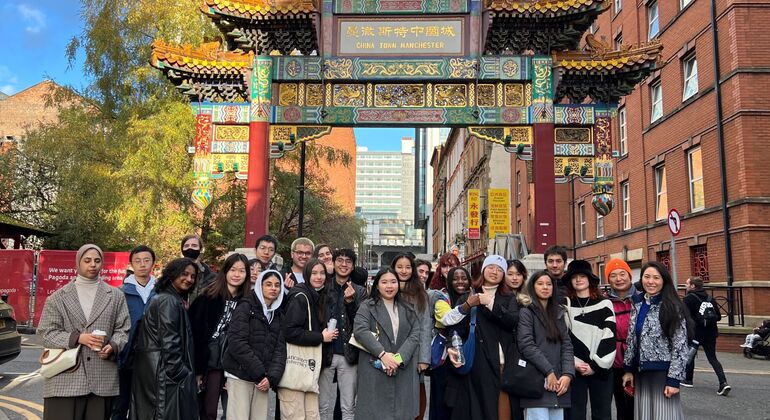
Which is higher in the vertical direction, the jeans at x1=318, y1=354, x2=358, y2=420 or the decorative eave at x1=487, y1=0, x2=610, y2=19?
the decorative eave at x1=487, y1=0, x2=610, y2=19

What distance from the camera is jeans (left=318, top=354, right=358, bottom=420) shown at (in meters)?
5.35

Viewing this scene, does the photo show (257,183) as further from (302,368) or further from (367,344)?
(367,344)

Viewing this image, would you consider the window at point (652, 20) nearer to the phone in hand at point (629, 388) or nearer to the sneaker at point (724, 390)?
the sneaker at point (724, 390)

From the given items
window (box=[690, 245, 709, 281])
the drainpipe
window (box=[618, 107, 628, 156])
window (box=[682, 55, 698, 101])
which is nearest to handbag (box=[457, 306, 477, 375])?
the drainpipe

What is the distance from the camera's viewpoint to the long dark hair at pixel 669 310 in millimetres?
4820

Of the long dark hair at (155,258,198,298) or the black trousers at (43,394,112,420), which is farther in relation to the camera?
the long dark hair at (155,258,198,298)

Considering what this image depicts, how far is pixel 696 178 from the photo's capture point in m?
17.1

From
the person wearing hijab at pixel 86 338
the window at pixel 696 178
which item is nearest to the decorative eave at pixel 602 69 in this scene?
the window at pixel 696 178

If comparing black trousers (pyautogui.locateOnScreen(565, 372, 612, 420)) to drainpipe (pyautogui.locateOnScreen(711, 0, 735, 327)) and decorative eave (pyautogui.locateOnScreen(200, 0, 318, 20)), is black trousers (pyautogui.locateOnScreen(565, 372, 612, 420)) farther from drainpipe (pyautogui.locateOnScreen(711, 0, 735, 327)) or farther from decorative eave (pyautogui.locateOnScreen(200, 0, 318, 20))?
drainpipe (pyautogui.locateOnScreen(711, 0, 735, 327))

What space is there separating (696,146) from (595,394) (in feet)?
47.3

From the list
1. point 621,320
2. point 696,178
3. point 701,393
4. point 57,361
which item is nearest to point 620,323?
point 621,320

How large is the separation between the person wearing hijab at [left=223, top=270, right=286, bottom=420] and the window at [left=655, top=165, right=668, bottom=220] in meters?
17.3

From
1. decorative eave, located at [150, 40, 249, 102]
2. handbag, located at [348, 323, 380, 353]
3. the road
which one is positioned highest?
decorative eave, located at [150, 40, 249, 102]

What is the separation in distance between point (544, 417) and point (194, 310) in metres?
3.20
